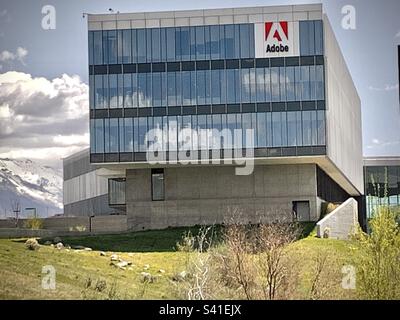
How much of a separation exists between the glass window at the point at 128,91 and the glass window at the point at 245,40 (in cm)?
689

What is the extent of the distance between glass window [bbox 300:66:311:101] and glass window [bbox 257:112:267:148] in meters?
2.67

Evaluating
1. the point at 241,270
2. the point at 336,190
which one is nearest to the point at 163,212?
the point at 336,190

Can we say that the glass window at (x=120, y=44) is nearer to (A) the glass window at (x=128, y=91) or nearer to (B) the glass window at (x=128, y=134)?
(A) the glass window at (x=128, y=91)

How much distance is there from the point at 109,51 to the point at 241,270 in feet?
82.4

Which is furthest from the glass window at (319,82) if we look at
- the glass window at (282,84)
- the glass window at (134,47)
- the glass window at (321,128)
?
the glass window at (134,47)

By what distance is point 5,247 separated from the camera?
123ft

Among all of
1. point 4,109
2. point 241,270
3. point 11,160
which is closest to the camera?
point 241,270

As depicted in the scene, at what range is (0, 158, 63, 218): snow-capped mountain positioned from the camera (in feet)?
133

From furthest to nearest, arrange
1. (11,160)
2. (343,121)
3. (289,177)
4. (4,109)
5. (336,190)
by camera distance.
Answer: (336,190) → (343,121) → (289,177) → (11,160) → (4,109)

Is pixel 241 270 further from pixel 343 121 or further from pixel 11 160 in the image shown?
pixel 343 121

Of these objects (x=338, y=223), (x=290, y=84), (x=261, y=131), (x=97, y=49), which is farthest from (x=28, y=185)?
(x=338, y=223)

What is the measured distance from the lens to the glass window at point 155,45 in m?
53.1

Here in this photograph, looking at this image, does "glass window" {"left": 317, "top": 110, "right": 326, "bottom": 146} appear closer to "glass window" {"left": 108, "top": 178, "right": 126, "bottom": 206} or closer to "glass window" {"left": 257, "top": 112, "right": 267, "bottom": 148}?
"glass window" {"left": 257, "top": 112, "right": 267, "bottom": 148}

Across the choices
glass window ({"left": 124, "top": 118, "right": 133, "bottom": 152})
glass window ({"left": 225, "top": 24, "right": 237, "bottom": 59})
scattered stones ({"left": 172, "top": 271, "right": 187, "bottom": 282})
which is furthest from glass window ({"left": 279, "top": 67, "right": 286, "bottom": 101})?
scattered stones ({"left": 172, "top": 271, "right": 187, "bottom": 282})
